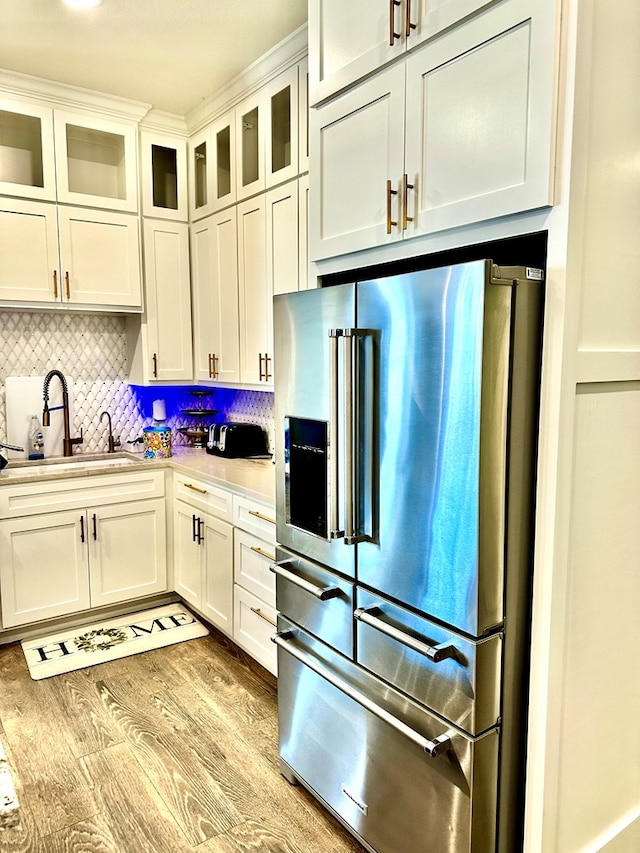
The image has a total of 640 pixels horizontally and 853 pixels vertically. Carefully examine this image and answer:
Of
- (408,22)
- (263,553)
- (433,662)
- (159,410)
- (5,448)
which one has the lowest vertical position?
(263,553)

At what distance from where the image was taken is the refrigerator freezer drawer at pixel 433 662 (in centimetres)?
137

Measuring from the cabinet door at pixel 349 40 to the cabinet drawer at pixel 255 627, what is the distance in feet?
6.55

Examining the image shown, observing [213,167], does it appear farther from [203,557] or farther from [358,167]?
[203,557]

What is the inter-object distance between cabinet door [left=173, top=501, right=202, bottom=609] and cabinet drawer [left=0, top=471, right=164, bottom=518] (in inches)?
8.4

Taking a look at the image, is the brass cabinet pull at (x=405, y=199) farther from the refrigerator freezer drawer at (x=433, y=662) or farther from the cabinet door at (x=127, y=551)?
the cabinet door at (x=127, y=551)

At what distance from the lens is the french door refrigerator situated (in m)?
1.33

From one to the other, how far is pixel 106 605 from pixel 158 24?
2.88 m

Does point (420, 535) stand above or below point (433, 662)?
above

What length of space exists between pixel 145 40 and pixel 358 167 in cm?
160

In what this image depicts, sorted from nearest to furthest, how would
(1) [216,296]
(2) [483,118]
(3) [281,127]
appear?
(2) [483,118] → (3) [281,127] → (1) [216,296]

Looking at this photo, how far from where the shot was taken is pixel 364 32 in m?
1.71

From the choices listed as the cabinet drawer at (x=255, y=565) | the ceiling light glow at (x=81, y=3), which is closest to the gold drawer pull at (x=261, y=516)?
the cabinet drawer at (x=255, y=565)

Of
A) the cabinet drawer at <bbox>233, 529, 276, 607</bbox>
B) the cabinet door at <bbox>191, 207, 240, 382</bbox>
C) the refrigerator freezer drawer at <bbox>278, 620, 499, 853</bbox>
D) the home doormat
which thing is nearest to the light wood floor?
the home doormat

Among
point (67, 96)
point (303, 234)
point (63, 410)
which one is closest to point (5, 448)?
point (63, 410)
